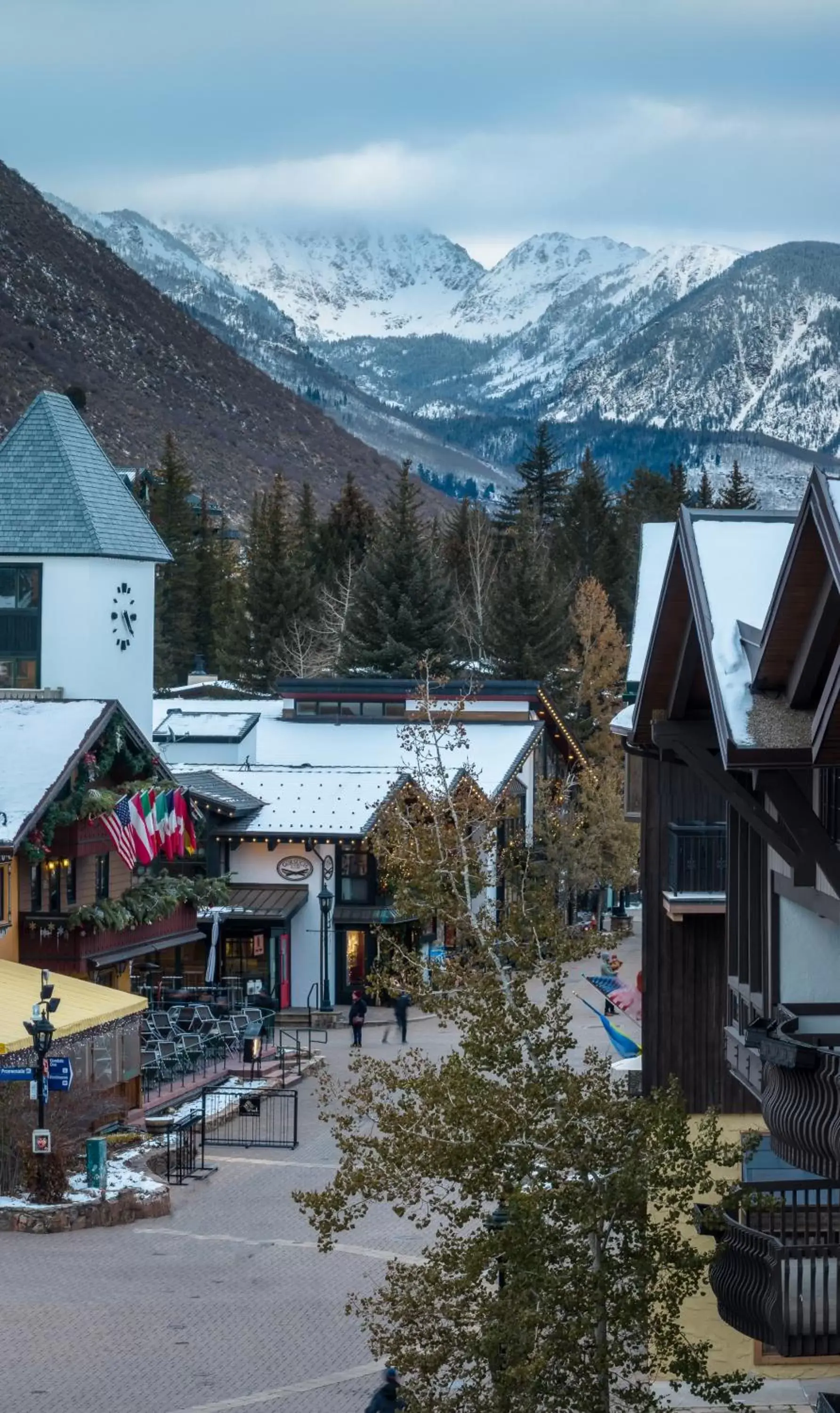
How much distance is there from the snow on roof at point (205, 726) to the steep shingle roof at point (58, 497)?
8.59 metres

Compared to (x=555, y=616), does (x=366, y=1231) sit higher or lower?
lower

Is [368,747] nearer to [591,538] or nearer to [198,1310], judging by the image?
[198,1310]

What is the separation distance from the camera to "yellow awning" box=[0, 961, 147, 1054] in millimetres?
26766

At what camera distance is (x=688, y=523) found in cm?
1206

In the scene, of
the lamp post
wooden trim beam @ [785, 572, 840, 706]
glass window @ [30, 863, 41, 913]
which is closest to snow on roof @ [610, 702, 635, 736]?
wooden trim beam @ [785, 572, 840, 706]

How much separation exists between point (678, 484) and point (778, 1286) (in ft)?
325

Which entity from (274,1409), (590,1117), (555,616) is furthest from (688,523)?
(555,616)

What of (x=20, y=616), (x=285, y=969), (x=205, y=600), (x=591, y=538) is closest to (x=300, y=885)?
(x=285, y=969)

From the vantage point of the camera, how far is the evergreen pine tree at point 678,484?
106562 millimetres

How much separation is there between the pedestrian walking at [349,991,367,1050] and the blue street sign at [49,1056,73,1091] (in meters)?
13.6

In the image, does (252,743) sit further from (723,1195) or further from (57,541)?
(723,1195)

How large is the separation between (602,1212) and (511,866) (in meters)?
5.33

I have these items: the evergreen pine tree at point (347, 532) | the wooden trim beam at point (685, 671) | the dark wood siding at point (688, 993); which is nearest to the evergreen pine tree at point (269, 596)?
the evergreen pine tree at point (347, 532)

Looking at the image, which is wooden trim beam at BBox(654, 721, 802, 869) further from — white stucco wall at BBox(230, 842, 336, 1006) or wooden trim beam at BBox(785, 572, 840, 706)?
white stucco wall at BBox(230, 842, 336, 1006)
